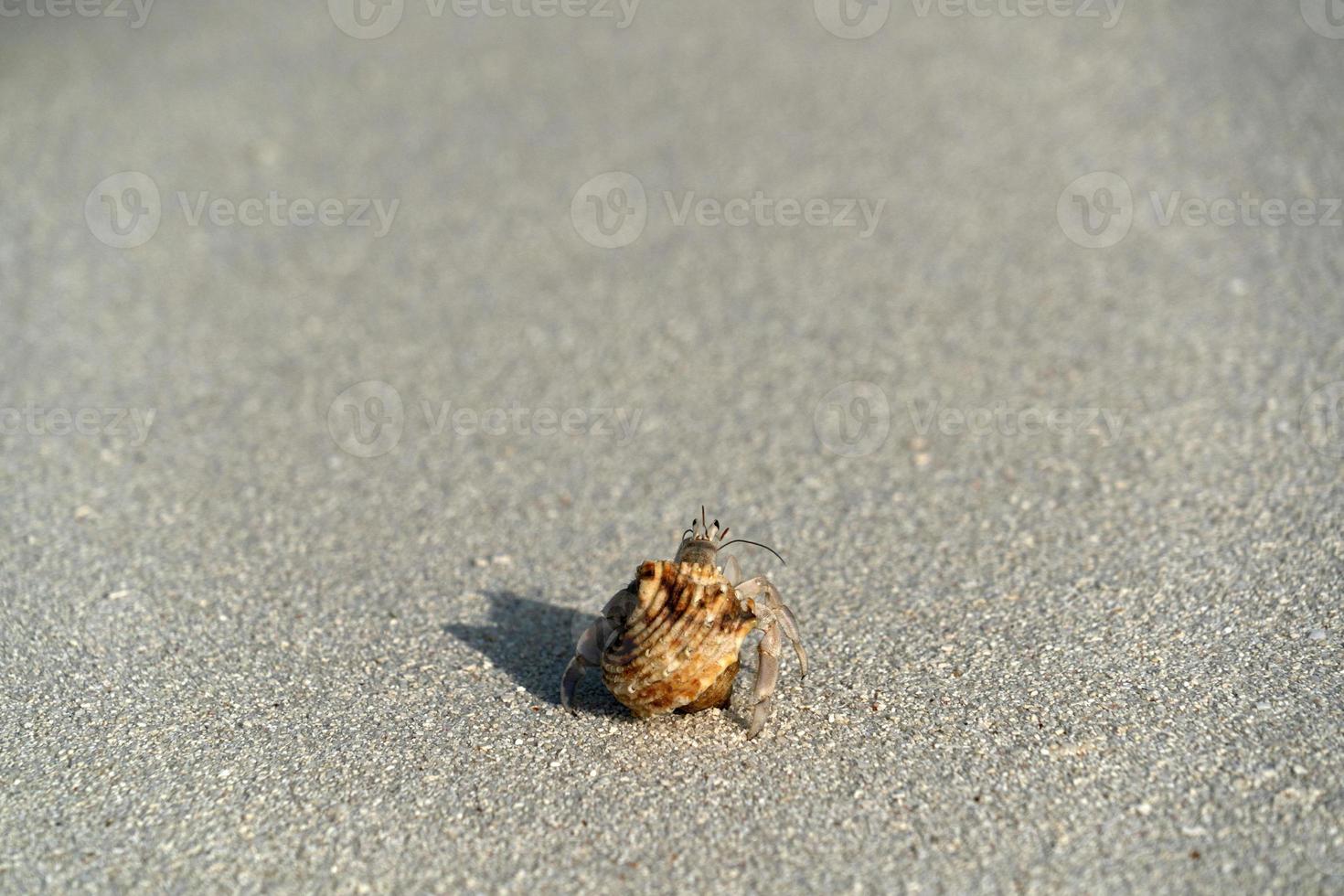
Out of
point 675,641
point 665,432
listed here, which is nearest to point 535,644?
point 675,641

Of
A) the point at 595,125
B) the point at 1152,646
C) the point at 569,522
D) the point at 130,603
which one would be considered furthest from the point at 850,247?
the point at 130,603

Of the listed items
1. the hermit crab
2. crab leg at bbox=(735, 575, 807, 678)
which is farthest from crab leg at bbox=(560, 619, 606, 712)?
crab leg at bbox=(735, 575, 807, 678)

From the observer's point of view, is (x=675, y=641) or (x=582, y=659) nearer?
(x=675, y=641)

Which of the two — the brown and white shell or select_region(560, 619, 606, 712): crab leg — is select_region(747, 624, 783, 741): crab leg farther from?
select_region(560, 619, 606, 712): crab leg

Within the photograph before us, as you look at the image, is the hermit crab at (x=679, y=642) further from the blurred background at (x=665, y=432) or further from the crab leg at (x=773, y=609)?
the blurred background at (x=665, y=432)

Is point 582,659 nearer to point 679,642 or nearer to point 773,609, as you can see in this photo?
point 679,642

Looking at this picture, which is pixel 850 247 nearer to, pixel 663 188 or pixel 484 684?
pixel 663 188

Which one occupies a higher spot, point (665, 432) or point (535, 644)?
point (665, 432)
